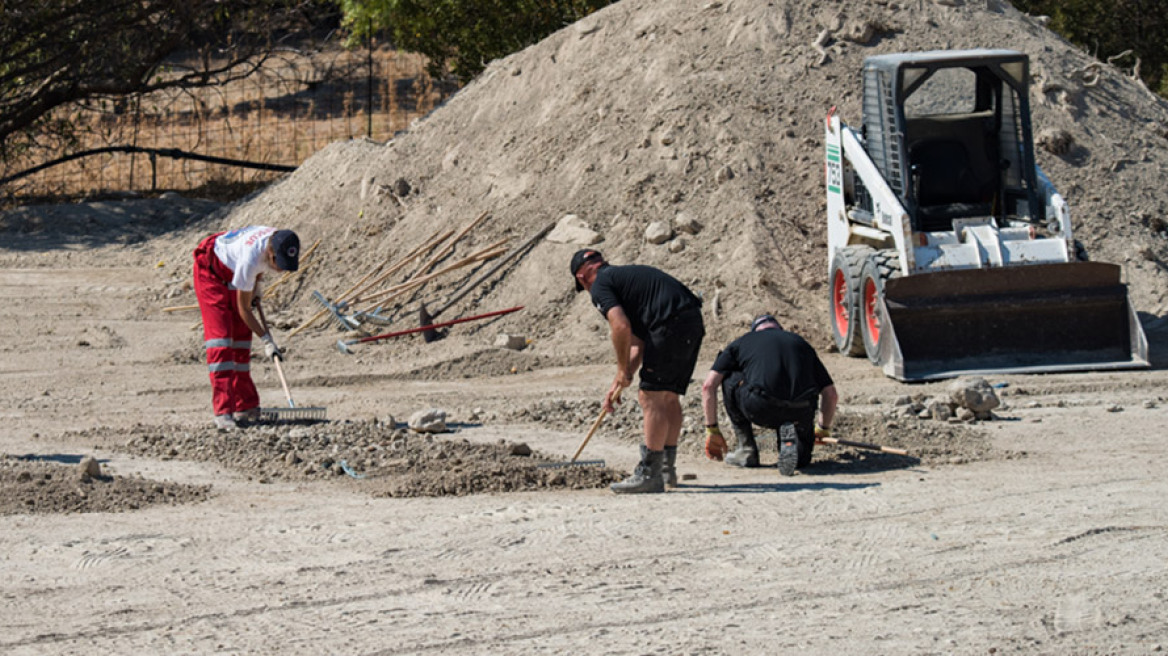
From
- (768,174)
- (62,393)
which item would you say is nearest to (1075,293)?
(768,174)

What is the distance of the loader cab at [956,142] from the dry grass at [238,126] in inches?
552

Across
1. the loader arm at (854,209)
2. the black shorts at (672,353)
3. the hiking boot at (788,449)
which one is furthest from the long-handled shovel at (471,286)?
the black shorts at (672,353)

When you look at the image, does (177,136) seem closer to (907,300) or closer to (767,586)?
(907,300)

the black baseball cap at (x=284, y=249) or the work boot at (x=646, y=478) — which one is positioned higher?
the black baseball cap at (x=284, y=249)

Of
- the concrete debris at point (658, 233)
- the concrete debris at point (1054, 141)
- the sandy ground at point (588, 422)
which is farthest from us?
the concrete debris at point (1054, 141)

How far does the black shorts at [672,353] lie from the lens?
25.3 ft

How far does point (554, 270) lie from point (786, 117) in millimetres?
3459

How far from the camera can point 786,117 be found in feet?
53.2

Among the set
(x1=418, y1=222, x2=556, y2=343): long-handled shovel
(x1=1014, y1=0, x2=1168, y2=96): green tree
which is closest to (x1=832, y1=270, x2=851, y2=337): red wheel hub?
(x1=418, y1=222, x2=556, y2=343): long-handled shovel

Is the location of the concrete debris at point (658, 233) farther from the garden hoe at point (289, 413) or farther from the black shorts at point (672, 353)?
the black shorts at point (672, 353)

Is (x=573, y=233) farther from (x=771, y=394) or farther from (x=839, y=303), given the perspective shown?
(x=771, y=394)

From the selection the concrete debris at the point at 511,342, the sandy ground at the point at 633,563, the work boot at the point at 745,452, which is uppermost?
the concrete debris at the point at 511,342

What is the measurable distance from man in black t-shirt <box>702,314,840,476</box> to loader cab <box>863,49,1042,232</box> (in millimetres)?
4222

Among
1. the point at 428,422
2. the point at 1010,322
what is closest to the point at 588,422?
the point at 428,422
